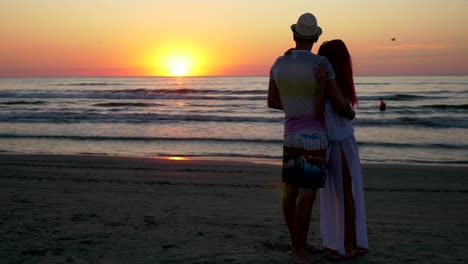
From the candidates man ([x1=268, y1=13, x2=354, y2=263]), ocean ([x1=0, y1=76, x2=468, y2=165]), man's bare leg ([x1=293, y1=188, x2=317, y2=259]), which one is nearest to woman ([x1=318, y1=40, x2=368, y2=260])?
man ([x1=268, y1=13, x2=354, y2=263])

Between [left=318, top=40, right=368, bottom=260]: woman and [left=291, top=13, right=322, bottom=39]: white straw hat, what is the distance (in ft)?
0.65

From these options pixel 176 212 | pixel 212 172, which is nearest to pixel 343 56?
pixel 176 212

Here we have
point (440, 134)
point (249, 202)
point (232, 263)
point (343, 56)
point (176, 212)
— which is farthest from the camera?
point (440, 134)

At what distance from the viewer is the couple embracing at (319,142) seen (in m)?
3.44

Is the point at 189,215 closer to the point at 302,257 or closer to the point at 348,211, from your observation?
the point at 302,257

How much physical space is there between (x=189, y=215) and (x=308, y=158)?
2.17 meters

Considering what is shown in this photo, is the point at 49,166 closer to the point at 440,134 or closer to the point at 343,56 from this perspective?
the point at 343,56

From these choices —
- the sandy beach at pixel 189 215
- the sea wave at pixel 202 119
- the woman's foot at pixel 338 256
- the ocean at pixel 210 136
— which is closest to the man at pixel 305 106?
the woman's foot at pixel 338 256

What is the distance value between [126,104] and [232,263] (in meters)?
29.0

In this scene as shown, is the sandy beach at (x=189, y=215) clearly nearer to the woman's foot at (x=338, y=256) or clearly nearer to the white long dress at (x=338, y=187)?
the woman's foot at (x=338, y=256)

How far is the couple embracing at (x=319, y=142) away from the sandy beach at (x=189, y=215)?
1.01 ft

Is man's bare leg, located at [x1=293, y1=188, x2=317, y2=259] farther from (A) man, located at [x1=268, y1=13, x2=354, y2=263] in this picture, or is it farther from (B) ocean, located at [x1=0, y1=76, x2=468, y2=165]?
(B) ocean, located at [x1=0, y1=76, x2=468, y2=165]

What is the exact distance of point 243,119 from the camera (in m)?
21.4

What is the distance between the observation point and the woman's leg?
3754mm
